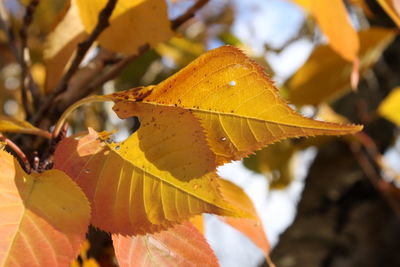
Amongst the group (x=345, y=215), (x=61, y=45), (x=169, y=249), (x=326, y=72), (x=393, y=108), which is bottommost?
(x=345, y=215)

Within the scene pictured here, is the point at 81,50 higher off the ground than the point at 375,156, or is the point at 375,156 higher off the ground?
the point at 81,50

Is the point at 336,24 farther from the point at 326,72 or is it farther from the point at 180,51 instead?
Result: the point at 180,51

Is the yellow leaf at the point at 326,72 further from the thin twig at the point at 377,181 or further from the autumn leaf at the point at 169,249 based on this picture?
the autumn leaf at the point at 169,249

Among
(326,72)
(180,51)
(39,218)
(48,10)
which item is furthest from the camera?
(48,10)

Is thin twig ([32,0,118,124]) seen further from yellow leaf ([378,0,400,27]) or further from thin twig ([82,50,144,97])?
yellow leaf ([378,0,400,27])

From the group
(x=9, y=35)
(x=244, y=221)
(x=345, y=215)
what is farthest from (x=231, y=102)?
(x=345, y=215)

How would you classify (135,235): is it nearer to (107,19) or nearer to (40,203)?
(40,203)

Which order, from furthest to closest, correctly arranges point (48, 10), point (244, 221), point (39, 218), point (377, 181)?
point (48, 10)
point (377, 181)
point (244, 221)
point (39, 218)

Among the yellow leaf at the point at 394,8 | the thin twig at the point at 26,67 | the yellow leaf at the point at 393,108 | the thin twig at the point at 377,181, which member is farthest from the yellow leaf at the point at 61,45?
the thin twig at the point at 377,181

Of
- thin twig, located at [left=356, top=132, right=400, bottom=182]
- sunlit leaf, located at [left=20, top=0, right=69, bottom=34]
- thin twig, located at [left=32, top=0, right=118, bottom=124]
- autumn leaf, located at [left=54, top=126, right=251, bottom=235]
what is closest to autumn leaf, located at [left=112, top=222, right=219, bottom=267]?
autumn leaf, located at [left=54, top=126, right=251, bottom=235]
